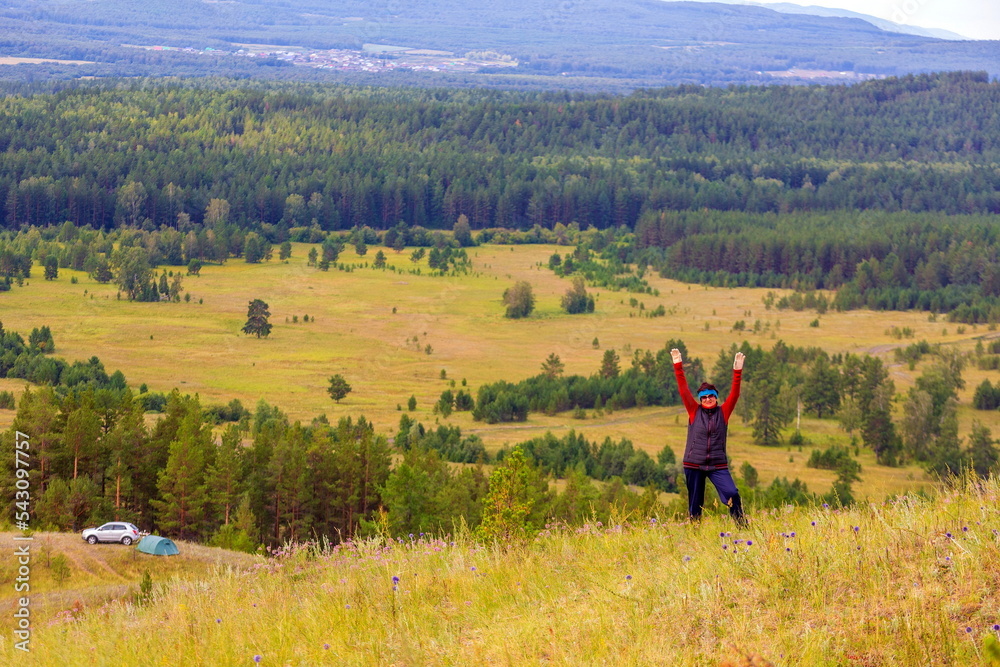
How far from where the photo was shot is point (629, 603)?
38.7 ft

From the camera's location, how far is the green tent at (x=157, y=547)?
1203 inches

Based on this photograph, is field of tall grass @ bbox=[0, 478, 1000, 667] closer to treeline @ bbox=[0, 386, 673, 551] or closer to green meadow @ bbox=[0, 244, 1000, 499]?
treeline @ bbox=[0, 386, 673, 551]

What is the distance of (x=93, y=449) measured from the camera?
43.8 metres

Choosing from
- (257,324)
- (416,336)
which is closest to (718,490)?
(416,336)

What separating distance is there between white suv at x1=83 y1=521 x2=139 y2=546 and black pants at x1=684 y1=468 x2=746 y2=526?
21625mm

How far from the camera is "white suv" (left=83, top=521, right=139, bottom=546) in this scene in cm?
3177

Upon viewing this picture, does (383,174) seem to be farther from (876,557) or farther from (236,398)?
(876,557)

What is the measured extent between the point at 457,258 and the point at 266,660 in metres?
150

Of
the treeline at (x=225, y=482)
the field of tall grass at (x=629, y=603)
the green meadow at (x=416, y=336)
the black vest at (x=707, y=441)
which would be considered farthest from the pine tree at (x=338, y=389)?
the black vest at (x=707, y=441)

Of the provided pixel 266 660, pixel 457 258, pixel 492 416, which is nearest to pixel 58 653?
pixel 266 660

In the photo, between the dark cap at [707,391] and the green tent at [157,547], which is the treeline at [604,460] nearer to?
the green tent at [157,547]

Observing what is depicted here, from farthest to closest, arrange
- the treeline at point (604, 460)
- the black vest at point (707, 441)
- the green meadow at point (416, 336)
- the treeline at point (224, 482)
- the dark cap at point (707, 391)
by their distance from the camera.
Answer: the green meadow at point (416, 336)
the treeline at point (604, 460)
the treeline at point (224, 482)
the dark cap at point (707, 391)
the black vest at point (707, 441)

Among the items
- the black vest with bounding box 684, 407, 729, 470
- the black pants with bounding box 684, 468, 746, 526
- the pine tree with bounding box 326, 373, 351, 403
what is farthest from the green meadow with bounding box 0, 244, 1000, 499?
the black vest with bounding box 684, 407, 729, 470

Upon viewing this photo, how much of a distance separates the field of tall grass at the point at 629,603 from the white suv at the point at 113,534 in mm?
16729
